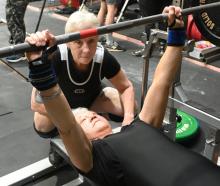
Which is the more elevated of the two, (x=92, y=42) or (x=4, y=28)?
(x=92, y=42)

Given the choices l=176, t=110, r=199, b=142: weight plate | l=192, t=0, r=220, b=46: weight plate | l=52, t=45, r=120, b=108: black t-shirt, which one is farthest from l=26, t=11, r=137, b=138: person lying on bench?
l=192, t=0, r=220, b=46: weight plate

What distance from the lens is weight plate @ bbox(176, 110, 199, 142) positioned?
2.60 metres

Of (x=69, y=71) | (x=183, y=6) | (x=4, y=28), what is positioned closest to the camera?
(x=69, y=71)

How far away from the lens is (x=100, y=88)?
2.32 meters

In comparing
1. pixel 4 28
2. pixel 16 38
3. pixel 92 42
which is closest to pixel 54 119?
pixel 92 42

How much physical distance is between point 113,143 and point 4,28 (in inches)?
163

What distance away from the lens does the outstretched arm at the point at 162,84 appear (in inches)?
65.4

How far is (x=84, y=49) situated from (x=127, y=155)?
65 cm

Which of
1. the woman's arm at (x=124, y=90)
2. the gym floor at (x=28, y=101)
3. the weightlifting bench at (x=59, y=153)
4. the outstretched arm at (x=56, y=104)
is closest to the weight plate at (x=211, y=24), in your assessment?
the gym floor at (x=28, y=101)

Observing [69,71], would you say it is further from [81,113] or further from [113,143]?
[113,143]

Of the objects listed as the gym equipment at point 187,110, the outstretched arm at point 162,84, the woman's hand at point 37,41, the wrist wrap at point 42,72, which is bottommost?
the gym equipment at point 187,110

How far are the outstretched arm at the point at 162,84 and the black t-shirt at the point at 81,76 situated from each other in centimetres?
49

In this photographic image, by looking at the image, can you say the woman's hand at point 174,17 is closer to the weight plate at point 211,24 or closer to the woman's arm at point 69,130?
the woman's arm at point 69,130

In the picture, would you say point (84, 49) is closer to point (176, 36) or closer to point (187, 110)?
point (176, 36)
